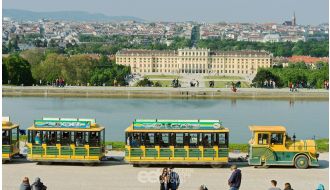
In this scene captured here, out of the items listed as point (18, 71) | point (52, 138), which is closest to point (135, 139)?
point (52, 138)

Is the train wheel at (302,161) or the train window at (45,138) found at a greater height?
the train window at (45,138)

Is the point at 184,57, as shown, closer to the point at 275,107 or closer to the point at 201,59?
the point at 201,59

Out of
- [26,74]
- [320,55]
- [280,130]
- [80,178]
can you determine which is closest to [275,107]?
[280,130]

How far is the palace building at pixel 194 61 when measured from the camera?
5187 inches

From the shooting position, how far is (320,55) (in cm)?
15225

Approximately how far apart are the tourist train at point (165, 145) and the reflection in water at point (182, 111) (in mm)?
6261

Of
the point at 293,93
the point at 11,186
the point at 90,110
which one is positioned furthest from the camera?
the point at 293,93

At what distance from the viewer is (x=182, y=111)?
1273 inches

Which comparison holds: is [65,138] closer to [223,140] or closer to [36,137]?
[36,137]

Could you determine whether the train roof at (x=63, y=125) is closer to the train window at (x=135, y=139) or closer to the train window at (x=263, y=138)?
the train window at (x=135, y=139)

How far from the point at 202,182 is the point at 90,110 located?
1710 cm


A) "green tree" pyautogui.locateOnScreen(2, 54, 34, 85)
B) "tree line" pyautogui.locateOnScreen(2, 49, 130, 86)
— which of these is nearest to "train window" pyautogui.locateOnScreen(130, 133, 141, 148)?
"tree line" pyautogui.locateOnScreen(2, 49, 130, 86)

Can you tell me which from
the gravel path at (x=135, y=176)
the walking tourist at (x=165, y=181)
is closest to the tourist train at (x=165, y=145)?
the gravel path at (x=135, y=176)

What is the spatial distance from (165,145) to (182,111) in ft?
49.4
